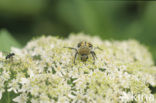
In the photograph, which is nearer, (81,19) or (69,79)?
(69,79)

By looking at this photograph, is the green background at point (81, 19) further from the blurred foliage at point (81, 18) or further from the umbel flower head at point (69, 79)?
the umbel flower head at point (69, 79)

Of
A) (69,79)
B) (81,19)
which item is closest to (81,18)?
(81,19)

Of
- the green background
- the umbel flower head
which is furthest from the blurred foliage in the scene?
the umbel flower head

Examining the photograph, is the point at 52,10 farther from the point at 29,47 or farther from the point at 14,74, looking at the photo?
the point at 14,74

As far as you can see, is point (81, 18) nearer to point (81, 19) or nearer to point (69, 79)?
point (81, 19)

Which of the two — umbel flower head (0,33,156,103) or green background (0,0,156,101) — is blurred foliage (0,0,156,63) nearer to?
green background (0,0,156,101)
